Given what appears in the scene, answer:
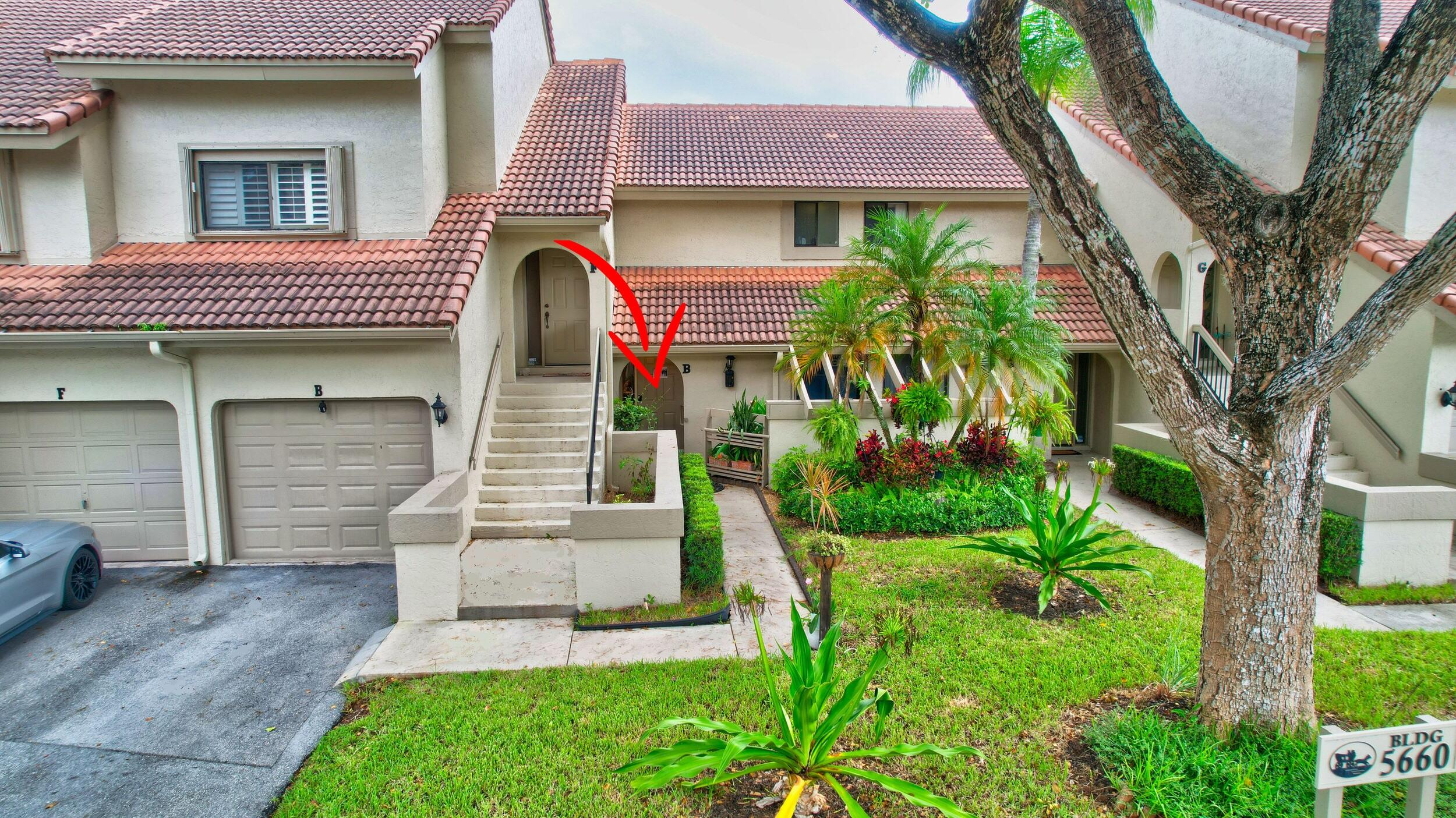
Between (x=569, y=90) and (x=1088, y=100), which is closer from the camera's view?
(x=569, y=90)

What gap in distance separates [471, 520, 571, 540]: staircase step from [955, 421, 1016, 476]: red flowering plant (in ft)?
21.2

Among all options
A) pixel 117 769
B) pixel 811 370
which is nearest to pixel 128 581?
pixel 117 769

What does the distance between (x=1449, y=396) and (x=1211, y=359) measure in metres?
4.19

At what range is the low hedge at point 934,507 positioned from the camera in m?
11.3

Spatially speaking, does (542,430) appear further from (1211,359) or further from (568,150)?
(1211,359)

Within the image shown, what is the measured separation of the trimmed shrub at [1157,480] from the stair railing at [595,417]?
856 centimetres

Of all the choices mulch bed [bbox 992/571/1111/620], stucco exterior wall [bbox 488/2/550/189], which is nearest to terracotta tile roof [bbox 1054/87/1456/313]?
mulch bed [bbox 992/571/1111/620]

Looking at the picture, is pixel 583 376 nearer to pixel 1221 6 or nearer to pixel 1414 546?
pixel 1414 546

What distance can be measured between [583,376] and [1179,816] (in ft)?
35.4

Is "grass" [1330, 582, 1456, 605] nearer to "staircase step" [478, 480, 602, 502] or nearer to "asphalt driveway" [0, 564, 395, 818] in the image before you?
"staircase step" [478, 480, 602, 502]

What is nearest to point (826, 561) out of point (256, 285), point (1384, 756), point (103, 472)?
point (1384, 756)

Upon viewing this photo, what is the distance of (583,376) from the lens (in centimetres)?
1331

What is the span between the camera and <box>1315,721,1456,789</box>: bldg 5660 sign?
355 centimetres

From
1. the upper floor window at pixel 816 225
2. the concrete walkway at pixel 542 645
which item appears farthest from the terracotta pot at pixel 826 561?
the upper floor window at pixel 816 225
